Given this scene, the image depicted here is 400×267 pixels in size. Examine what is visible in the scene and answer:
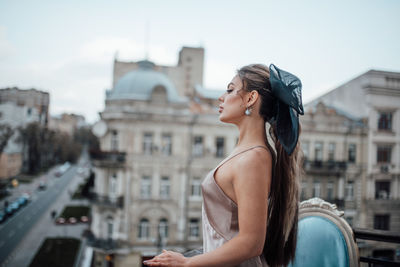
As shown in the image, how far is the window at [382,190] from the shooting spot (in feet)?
41.0

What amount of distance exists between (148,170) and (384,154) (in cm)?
1014

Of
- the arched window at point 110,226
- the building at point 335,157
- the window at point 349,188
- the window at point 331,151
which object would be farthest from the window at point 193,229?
the window at point 349,188

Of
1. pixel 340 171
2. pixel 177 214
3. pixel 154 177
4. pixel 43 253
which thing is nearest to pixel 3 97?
pixel 43 253

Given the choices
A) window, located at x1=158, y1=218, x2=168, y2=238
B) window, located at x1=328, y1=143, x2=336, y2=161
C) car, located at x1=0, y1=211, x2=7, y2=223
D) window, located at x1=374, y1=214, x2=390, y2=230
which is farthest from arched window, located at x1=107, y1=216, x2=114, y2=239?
window, located at x1=374, y1=214, x2=390, y2=230

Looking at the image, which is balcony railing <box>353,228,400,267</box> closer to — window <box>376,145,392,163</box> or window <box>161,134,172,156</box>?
window <box>161,134,172,156</box>

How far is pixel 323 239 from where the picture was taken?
1.49m

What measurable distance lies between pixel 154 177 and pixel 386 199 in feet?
32.7

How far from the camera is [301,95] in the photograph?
1204mm

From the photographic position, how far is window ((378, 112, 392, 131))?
40.8ft

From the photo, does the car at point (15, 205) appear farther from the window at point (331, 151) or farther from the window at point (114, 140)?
the window at point (331, 151)

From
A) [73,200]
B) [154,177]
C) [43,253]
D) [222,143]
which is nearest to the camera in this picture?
[43,253]

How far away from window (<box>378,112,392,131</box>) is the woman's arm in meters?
13.8

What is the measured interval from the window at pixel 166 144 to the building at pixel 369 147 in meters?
6.14

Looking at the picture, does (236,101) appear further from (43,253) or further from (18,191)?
(43,253)
